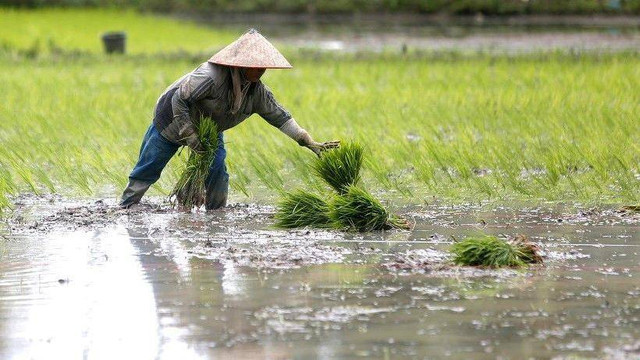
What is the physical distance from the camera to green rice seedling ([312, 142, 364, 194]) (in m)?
6.71

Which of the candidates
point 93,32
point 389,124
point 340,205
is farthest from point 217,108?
point 93,32

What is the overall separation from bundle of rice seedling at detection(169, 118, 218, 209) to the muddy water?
198mm

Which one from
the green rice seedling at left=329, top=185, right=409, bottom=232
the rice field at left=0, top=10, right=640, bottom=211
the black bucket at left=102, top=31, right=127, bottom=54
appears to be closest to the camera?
the green rice seedling at left=329, top=185, right=409, bottom=232

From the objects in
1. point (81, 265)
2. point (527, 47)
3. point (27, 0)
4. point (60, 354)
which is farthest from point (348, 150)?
point (27, 0)

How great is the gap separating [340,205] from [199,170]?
3.12 feet

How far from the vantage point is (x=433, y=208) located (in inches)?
284

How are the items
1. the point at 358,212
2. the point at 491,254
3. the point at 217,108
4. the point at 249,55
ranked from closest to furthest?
1. the point at 491,254
2. the point at 358,212
3. the point at 249,55
4. the point at 217,108

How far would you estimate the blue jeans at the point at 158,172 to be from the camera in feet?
23.4

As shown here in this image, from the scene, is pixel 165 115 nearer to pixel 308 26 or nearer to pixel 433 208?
pixel 433 208

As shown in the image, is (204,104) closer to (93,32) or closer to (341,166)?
(341,166)

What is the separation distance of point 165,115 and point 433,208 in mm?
1615

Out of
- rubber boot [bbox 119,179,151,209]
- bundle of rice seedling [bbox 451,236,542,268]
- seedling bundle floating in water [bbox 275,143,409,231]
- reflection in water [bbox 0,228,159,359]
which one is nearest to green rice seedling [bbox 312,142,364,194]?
seedling bundle floating in water [bbox 275,143,409,231]

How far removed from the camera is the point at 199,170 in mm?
6895

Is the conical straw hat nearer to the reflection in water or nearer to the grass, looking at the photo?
the reflection in water
